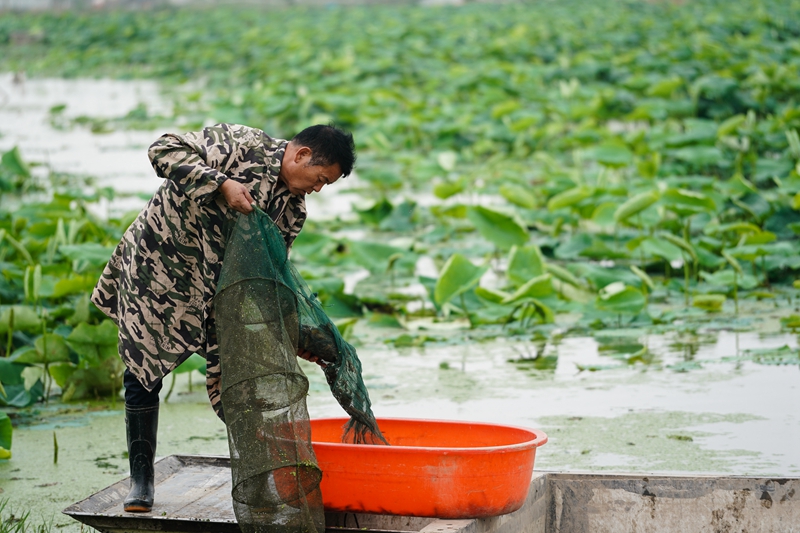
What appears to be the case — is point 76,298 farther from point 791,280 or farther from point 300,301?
point 791,280

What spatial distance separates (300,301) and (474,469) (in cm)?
49

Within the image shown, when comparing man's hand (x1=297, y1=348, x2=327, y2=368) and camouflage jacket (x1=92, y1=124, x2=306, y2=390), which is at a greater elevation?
camouflage jacket (x1=92, y1=124, x2=306, y2=390)

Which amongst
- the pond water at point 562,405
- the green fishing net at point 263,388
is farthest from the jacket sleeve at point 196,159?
the pond water at point 562,405

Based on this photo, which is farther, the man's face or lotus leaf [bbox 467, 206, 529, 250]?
lotus leaf [bbox 467, 206, 529, 250]

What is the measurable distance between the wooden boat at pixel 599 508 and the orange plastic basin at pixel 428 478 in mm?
76

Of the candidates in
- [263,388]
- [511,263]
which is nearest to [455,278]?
[511,263]

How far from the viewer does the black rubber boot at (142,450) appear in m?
2.18

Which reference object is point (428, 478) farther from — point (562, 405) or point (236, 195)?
point (562, 405)

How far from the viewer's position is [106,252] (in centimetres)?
381

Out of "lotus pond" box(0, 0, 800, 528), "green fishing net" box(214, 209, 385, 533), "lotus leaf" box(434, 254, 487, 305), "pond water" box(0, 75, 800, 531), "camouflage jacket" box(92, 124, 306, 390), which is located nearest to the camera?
"green fishing net" box(214, 209, 385, 533)

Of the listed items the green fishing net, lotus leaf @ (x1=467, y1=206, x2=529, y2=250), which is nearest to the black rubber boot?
the green fishing net

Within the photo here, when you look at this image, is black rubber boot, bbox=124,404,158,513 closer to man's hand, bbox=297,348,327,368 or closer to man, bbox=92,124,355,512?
man, bbox=92,124,355,512

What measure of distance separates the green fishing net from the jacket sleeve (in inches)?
4.1

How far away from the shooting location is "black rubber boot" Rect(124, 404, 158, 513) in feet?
7.15
